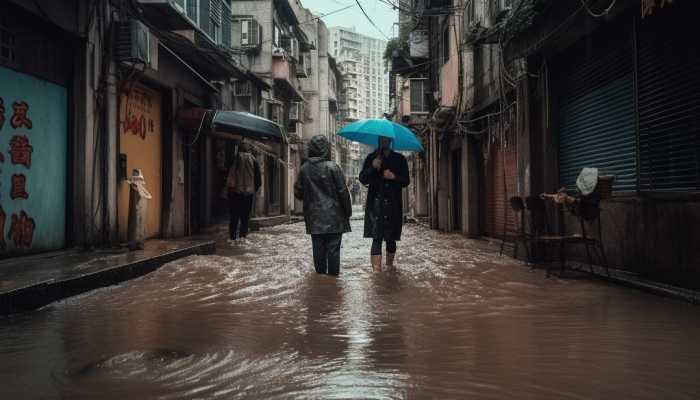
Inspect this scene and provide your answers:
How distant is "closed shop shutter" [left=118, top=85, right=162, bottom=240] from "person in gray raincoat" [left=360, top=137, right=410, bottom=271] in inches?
225

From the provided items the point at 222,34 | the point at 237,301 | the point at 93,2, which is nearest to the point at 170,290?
the point at 237,301

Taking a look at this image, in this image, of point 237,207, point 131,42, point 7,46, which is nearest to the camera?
point 7,46

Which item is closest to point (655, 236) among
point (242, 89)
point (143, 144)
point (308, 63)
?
point (143, 144)

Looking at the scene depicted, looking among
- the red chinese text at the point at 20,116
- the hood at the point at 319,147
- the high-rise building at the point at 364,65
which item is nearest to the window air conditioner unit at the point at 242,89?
the red chinese text at the point at 20,116

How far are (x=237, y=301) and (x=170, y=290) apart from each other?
109cm

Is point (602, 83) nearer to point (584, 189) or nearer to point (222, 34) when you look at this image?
point (584, 189)

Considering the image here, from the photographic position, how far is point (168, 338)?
4332 mm

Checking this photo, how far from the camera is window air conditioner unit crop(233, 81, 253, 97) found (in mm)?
23312

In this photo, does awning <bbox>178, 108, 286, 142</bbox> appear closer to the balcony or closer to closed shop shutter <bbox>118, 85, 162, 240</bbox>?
closed shop shutter <bbox>118, 85, 162, 240</bbox>

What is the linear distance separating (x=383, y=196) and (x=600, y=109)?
3.59 metres

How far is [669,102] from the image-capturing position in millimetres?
7113

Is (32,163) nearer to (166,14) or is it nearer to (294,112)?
(166,14)

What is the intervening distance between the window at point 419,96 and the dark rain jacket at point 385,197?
61.6ft

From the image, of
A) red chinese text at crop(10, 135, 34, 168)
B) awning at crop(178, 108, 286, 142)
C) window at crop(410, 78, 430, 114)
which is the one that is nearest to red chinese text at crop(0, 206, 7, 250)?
red chinese text at crop(10, 135, 34, 168)
